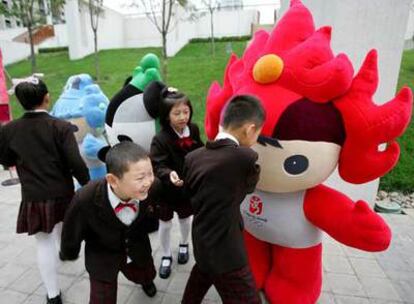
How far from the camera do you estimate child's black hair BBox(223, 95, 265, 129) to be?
171cm

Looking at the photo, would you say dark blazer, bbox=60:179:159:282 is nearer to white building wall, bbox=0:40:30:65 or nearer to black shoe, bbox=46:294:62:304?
black shoe, bbox=46:294:62:304

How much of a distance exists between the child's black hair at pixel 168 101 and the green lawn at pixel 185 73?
12.3 ft

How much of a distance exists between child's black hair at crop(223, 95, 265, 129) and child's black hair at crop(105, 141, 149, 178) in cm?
50

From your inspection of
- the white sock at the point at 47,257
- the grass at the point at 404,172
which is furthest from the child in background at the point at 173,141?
the grass at the point at 404,172

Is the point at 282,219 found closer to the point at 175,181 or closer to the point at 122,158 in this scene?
the point at 175,181

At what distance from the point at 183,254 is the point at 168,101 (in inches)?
57.6

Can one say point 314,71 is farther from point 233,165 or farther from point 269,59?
point 233,165

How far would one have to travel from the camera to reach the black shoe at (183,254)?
3082 millimetres

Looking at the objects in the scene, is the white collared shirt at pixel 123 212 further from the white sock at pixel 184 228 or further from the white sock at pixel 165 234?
the white sock at pixel 184 228

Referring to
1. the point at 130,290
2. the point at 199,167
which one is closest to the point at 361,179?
the point at 199,167

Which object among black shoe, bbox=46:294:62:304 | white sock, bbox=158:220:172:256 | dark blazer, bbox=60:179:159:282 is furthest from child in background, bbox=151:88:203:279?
black shoe, bbox=46:294:62:304

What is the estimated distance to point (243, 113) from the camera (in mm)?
1708

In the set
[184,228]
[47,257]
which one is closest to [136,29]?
[184,228]

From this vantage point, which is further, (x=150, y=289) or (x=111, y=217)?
(x=150, y=289)
